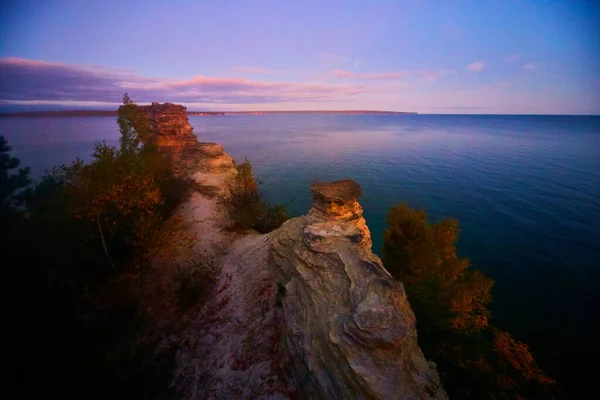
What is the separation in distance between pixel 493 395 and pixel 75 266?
80.2ft

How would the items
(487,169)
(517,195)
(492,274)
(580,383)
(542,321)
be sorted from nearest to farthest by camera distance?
(580,383) < (542,321) < (492,274) < (517,195) < (487,169)

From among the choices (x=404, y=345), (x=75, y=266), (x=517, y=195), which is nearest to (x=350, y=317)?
(x=404, y=345)

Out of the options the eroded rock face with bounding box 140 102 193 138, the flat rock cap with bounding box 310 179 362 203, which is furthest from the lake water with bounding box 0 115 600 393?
the eroded rock face with bounding box 140 102 193 138

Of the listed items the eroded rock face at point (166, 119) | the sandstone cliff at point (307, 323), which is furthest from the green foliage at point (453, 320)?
the eroded rock face at point (166, 119)

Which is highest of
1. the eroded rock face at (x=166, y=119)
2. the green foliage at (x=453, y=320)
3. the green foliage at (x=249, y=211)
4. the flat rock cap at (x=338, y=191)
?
the eroded rock face at (x=166, y=119)

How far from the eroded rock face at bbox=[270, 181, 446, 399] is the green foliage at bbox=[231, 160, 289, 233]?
39.1 ft

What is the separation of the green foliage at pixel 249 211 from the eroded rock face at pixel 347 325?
1192 cm

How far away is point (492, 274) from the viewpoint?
28.5 metres

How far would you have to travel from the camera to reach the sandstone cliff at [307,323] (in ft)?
31.6

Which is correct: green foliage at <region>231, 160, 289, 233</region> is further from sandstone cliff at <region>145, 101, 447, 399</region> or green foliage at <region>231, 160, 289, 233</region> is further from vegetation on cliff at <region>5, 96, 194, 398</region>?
vegetation on cliff at <region>5, 96, 194, 398</region>

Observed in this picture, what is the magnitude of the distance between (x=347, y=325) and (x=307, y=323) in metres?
2.73

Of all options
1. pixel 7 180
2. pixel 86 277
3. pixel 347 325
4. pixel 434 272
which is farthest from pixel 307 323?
pixel 7 180

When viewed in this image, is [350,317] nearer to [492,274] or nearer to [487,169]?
[492,274]

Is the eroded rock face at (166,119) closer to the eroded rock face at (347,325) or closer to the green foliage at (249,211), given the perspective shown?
the green foliage at (249,211)
